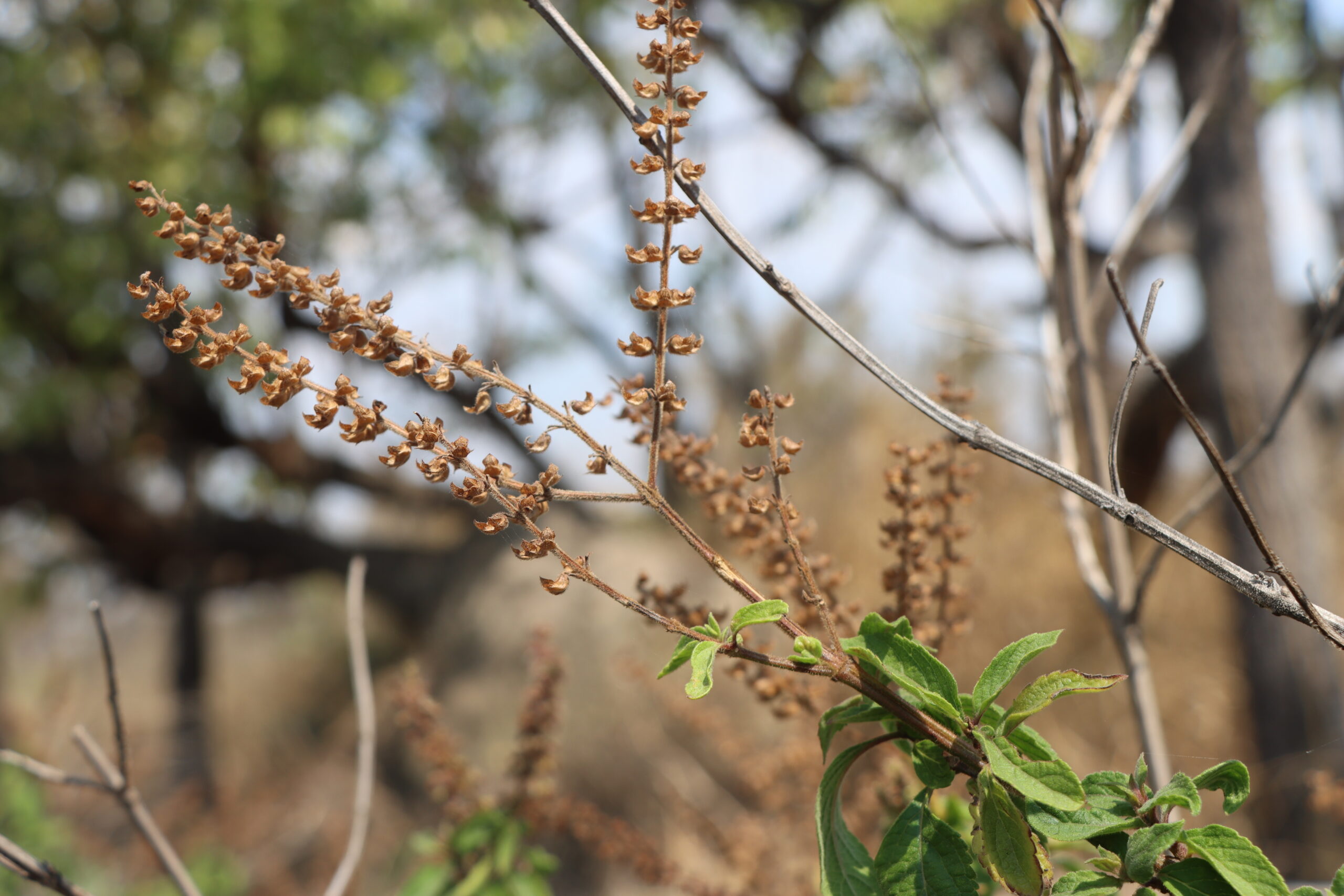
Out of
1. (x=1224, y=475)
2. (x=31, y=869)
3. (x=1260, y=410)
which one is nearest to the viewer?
(x=1224, y=475)

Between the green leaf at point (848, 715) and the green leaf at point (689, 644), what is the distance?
0.09 meters

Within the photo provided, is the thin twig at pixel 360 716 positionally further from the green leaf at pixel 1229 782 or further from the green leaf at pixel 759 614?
the green leaf at pixel 1229 782

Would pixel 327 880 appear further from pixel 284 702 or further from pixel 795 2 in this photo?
pixel 795 2

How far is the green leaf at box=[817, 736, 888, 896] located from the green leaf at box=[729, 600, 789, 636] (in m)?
0.09

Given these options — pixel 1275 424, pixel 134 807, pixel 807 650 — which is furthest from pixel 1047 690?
pixel 134 807

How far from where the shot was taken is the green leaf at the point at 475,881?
33.2 inches

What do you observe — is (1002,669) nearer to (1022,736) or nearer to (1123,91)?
(1022,736)

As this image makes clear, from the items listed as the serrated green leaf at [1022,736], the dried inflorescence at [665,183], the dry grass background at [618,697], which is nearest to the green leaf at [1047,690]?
the serrated green leaf at [1022,736]

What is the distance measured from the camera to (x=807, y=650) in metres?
0.44

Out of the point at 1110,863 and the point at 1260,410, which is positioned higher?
the point at 1260,410

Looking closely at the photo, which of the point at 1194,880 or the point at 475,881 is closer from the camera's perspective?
the point at 1194,880

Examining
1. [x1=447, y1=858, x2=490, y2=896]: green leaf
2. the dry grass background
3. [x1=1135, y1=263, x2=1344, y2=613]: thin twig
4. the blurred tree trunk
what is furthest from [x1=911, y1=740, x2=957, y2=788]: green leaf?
the dry grass background

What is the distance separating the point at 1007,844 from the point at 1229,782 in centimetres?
13

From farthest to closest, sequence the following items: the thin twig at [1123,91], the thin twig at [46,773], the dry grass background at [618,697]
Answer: the dry grass background at [618,697] < the thin twig at [1123,91] < the thin twig at [46,773]
